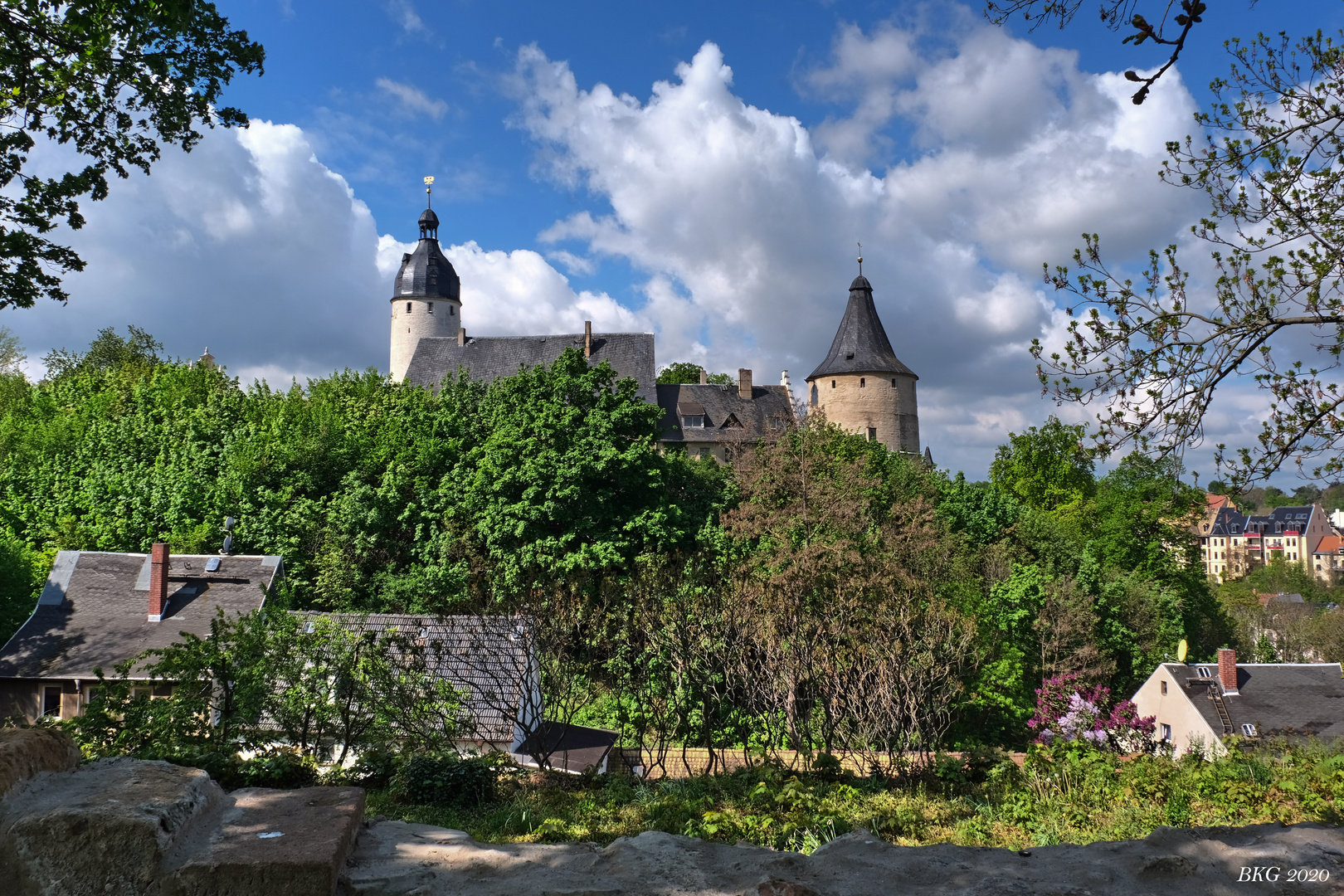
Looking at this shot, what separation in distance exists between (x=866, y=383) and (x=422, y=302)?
1188 inches

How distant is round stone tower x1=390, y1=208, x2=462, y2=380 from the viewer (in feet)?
199

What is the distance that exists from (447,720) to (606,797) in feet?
11.1

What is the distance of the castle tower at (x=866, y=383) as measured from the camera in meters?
54.0

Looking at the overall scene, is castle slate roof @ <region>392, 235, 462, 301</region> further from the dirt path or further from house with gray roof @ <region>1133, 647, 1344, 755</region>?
the dirt path

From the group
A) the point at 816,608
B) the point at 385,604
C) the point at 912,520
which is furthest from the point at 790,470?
the point at 385,604

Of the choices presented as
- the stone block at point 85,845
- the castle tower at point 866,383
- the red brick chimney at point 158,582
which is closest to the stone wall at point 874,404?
the castle tower at point 866,383

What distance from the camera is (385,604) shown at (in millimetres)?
22766

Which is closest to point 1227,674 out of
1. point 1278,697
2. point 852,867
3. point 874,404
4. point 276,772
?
point 1278,697

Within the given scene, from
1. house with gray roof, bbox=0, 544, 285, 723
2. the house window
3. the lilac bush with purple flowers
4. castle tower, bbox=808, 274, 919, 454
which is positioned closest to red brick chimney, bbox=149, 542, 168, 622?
house with gray roof, bbox=0, 544, 285, 723

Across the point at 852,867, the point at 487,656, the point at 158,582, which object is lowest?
the point at 487,656

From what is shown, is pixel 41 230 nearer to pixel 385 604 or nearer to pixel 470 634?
pixel 470 634

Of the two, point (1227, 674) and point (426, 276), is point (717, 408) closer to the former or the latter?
point (426, 276)

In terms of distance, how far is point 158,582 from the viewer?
19578 mm

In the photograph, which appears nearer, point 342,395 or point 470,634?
point 470,634
